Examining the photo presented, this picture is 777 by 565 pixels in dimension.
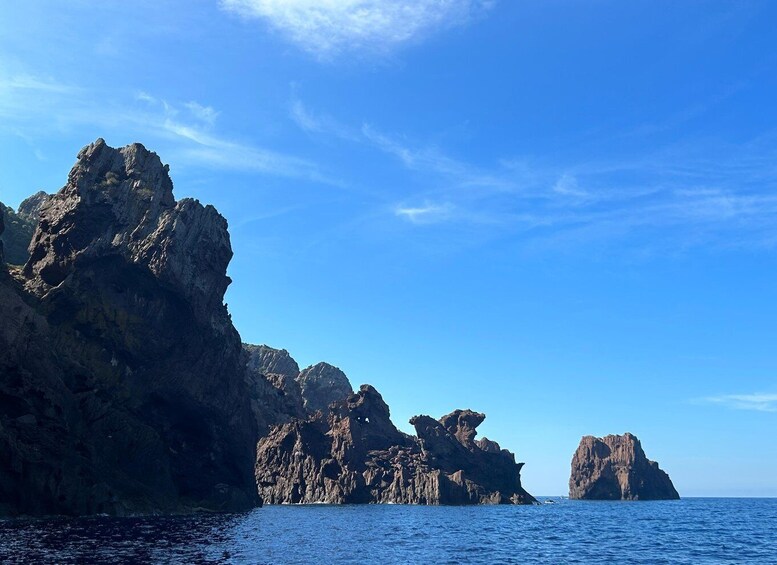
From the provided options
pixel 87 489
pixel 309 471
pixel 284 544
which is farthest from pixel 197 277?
pixel 309 471

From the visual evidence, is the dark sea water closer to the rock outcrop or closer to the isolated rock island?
the isolated rock island

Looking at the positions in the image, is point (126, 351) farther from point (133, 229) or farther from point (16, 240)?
point (16, 240)

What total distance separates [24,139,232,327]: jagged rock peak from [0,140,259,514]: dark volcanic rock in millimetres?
245

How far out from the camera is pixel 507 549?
61594 millimetres

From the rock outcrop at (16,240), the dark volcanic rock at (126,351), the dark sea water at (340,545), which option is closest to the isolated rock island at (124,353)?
the dark volcanic rock at (126,351)

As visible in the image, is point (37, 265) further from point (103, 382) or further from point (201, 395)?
point (201, 395)

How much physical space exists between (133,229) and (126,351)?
24.1 metres

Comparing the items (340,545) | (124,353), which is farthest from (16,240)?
(340,545)

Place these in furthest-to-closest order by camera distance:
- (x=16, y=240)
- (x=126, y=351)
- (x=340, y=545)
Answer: (x=16, y=240), (x=126, y=351), (x=340, y=545)

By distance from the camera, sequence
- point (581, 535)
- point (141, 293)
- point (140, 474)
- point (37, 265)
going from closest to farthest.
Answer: point (581, 535), point (140, 474), point (37, 265), point (141, 293)

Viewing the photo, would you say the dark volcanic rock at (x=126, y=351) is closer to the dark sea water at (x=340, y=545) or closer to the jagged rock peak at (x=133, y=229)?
the jagged rock peak at (x=133, y=229)

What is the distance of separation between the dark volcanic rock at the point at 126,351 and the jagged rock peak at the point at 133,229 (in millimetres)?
245

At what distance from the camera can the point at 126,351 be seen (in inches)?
4186

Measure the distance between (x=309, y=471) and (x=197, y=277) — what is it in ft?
324
